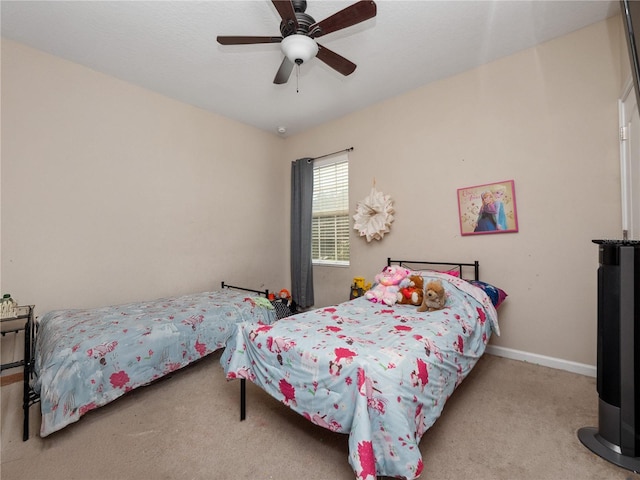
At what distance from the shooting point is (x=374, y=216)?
3523 millimetres

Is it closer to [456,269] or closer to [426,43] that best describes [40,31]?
[426,43]

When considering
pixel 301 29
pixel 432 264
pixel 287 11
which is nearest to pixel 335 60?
pixel 301 29

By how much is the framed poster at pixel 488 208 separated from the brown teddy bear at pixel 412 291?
31.9 inches

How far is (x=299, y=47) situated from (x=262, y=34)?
2.45 feet

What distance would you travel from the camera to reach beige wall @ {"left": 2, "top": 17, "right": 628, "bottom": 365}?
2344mm

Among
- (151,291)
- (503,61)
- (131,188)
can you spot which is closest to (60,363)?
(151,291)

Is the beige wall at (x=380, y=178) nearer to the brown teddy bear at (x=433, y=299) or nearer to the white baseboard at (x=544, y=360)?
the white baseboard at (x=544, y=360)

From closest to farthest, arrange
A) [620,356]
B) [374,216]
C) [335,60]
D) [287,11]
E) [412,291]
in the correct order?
[620,356] → [287,11] → [335,60] → [412,291] → [374,216]

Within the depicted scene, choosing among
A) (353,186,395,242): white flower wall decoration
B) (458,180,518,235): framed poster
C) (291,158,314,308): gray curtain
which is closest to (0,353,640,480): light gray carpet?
(458,180,518,235): framed poster

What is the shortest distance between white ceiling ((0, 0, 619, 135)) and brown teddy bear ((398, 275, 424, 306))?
2018mm

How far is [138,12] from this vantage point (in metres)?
2.11

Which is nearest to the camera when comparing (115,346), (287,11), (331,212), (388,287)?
(287,11)

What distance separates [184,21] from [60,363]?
246 cm

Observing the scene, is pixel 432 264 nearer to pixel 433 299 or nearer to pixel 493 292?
pixel 493 292
